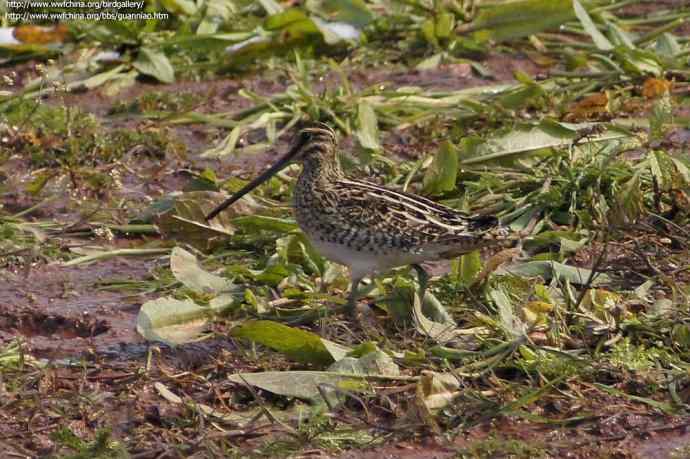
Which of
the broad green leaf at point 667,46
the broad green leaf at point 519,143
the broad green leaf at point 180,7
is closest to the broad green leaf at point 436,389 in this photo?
the broad green leaf at point 519,143

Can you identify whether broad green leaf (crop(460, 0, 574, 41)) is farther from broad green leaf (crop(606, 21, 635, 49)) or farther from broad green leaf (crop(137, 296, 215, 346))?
broad green leaf (crop(137, 296, 215, 346))

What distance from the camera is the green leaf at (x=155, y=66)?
9398 mm

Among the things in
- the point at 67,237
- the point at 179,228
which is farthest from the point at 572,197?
the point at 67,237

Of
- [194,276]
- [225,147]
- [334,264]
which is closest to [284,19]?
[225,147]

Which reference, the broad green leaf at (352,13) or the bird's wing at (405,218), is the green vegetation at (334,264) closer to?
the broad green leaf at (352,13)

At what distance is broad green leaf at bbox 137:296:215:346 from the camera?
19.6 ft

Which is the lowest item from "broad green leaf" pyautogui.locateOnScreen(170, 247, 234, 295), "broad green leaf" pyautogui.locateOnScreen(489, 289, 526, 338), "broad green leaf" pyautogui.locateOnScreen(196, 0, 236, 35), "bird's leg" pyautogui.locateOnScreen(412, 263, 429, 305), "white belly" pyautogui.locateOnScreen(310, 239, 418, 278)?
"broad green leaf" pyautogui.locateOnScreen(170, 247, 234, 295)

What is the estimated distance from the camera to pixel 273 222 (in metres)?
7.11

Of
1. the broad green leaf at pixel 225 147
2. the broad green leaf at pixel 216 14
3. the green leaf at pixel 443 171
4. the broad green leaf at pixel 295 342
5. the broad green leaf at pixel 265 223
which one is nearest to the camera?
the broad green leaf at pixel 295 342

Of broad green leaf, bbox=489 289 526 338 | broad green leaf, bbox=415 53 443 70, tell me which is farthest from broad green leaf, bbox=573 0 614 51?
broad green leaf, bbox=489 289 526 338

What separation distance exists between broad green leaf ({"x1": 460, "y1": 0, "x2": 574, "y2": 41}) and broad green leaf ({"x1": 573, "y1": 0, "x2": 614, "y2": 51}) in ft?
0.80

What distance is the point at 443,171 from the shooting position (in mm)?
7469

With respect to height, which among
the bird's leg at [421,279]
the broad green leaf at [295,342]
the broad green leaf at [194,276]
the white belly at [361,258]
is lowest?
the broad green leaf at [194,276]

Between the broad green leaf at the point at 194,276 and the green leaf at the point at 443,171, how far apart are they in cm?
146
